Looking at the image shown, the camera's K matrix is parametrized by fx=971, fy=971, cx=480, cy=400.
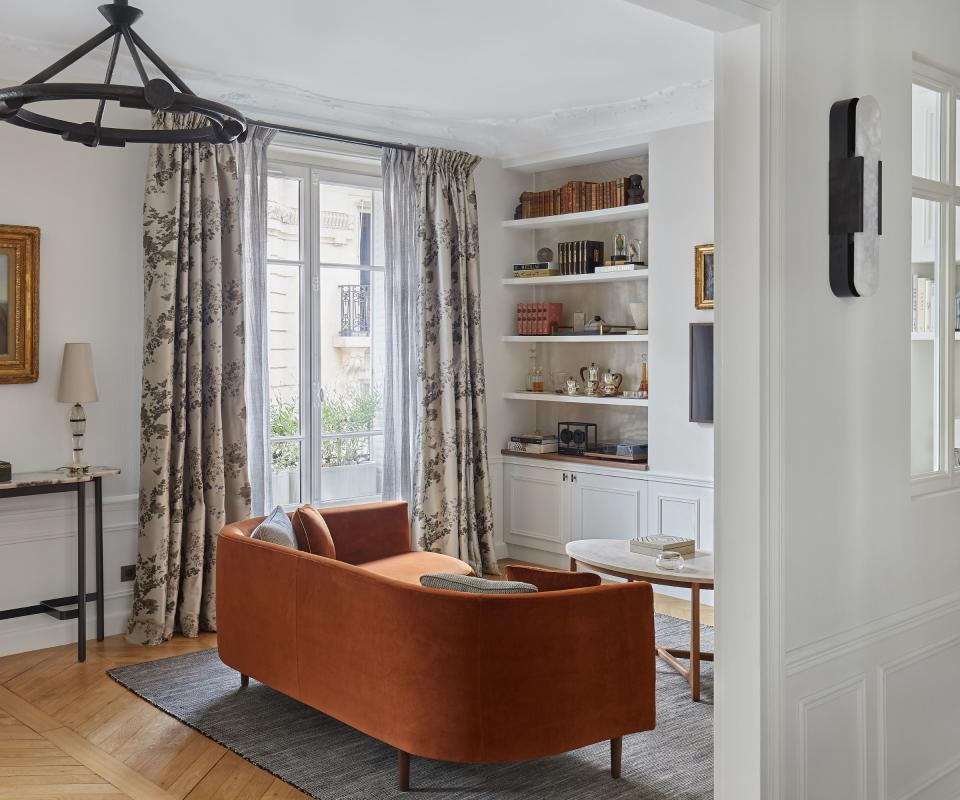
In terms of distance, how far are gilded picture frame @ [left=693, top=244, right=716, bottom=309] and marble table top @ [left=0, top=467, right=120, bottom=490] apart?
10.7 ft

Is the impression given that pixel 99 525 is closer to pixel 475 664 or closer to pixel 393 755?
pixel 393 755

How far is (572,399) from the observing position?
6.38m

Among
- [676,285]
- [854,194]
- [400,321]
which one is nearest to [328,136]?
[400,321]

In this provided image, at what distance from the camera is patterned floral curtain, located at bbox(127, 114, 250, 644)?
193 inches

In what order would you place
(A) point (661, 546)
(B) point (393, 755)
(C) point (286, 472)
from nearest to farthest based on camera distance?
(B) point (393, 755)
(A) point (661, 546)
(C) point (286, 472)

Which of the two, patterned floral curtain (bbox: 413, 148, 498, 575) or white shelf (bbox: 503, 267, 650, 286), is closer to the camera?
white shelf (bbox: 503, 267, 650, 286)

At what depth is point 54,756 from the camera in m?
3.57

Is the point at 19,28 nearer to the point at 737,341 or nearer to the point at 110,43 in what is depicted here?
the point at 110,43

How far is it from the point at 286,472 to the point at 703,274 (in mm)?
2692

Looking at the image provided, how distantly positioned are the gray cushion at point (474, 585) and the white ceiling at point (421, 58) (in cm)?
231

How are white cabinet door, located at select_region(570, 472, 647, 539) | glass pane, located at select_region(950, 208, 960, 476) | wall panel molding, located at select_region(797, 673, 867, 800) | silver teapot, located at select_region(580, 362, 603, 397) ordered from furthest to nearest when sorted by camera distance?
silver teapot, located at select_region(580, 362, 603, 397), white cabinet door, located at select_region(570, 472, 647, 539), glass pane, located at select_region(950, 208, 960, 476), wall panel molding, located at select_region(797, 673, 867, 800)

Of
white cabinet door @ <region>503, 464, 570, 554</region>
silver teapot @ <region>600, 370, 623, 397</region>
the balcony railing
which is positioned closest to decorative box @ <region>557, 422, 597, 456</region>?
white cabinet door @ <region>503, 464, 570, 554</region>

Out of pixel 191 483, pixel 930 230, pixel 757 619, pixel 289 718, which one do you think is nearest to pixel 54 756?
pixel 289 718

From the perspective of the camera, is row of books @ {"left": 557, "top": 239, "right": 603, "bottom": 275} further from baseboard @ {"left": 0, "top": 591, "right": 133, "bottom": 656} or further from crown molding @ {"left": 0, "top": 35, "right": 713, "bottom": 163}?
baseboard @ {"left": 0, "top": 591, "right": 133, "bottom": 656}
